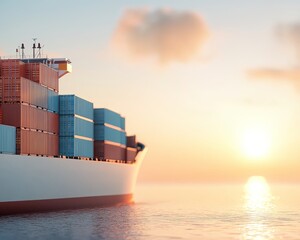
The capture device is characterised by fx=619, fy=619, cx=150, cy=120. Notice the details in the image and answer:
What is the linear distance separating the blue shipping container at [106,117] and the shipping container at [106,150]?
8.72ft

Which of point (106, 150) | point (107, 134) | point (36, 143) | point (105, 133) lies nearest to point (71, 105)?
point (36, 143)

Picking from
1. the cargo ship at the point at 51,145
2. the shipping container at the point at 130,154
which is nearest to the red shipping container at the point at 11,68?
the cargo ship at the point at 51,145

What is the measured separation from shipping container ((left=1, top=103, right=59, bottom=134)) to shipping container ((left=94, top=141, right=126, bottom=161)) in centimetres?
1299

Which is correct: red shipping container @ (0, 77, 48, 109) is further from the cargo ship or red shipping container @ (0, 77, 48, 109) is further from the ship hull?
the ship hull

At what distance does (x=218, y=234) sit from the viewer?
45.9 m

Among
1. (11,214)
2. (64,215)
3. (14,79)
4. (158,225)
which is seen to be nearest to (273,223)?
(158,225)

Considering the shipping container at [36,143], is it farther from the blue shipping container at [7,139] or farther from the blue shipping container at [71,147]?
the blue shipping container at [7,139]

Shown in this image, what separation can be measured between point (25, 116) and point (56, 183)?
8107mm

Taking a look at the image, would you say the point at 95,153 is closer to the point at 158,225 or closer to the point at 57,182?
the point at 57,182

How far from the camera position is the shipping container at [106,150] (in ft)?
242

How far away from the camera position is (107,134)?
75.2m

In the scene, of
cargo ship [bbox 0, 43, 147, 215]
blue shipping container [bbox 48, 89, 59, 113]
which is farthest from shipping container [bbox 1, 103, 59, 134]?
blue shipping container [bbox 48, 89, 59, 113]

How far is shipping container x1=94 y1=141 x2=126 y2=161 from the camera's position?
73750mm

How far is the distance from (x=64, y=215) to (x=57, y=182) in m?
4.26
